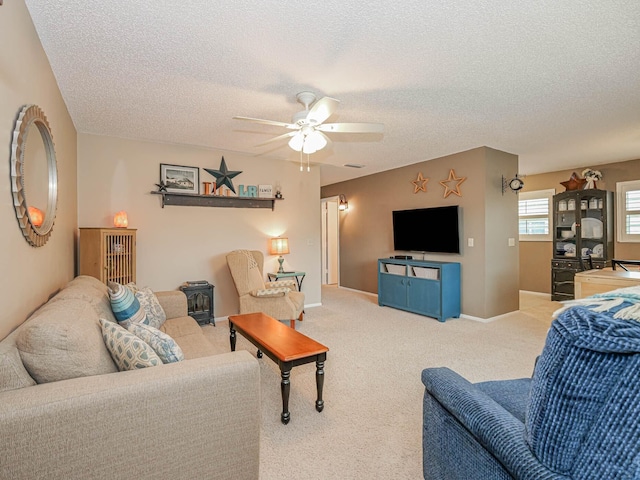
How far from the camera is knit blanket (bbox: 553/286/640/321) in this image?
724 millimetres

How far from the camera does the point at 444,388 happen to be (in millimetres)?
1274

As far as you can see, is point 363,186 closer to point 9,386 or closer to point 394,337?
point 394,337

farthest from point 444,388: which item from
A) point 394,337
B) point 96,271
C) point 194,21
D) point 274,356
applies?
point 96,271

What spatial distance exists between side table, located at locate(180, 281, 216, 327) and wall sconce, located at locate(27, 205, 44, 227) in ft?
7.32

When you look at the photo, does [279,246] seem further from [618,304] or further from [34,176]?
[618,304]

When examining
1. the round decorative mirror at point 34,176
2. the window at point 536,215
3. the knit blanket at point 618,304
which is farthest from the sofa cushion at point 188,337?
the window at point 536,215

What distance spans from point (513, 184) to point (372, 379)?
3.64m

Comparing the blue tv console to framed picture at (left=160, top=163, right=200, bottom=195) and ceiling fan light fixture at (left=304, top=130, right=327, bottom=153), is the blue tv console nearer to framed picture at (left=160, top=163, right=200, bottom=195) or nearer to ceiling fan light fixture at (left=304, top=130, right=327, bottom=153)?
ceiling fan light fixture at (left=304, top=130, right=327, bottom=153)

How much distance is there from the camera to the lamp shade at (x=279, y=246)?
4.78m

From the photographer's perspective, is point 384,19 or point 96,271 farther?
point 96,271

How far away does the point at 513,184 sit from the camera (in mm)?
4613

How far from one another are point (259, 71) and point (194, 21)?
0.60 metres

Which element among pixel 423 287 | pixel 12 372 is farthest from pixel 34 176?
pixel 423 287

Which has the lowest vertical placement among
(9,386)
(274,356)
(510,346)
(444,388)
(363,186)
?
(510,346)
